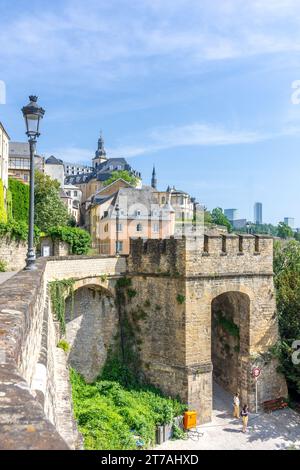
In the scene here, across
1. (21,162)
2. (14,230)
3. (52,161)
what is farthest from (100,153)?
(14,230)

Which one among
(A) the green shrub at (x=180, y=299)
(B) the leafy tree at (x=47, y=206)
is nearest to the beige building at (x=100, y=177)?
(B) the leafy tree at (x=47, y=206)

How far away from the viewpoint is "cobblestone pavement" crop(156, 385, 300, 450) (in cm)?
1606

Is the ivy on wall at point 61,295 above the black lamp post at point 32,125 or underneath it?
underneath

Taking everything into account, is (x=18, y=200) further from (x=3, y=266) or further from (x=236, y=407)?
(x=236, y=407)

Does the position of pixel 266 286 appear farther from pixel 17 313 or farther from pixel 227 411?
pixel 17 313

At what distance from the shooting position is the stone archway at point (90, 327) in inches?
774

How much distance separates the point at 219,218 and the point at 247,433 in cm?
7539

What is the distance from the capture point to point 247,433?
56.3 ft

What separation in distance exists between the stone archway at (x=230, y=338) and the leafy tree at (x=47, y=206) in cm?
2337

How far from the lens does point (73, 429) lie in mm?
6508

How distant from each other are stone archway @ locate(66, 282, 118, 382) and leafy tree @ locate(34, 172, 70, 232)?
21914 mm

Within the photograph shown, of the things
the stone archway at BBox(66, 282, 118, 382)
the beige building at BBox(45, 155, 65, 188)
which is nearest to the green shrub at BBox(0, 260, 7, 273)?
the stone archway at BBox(66, 282, 118, 382)

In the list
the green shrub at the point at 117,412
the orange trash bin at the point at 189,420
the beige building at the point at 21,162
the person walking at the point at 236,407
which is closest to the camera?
the green shrub at the point at 117,412

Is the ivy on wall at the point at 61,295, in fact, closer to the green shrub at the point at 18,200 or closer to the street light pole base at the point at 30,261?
the street light pole base at the point at 30,261
